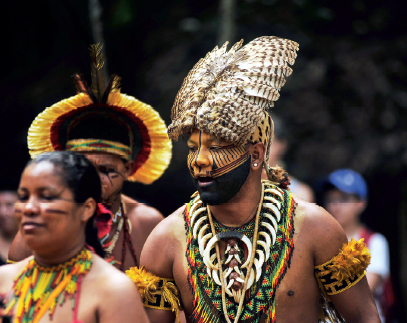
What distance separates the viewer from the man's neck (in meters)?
3.08

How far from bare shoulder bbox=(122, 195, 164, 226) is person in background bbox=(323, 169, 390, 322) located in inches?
51.1

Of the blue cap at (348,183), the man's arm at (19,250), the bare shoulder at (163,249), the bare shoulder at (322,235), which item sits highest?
the bare shoulder at (322,235)

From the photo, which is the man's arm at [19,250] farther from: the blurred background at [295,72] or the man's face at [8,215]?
the blurred background at [295,72]

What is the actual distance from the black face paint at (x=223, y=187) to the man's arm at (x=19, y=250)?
1.20 meters

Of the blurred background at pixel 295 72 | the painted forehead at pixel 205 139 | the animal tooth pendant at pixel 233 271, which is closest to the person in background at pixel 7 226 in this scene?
the painted forehead at pixel 205 139

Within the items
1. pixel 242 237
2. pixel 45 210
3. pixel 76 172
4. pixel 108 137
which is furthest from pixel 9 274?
pixel 108 137

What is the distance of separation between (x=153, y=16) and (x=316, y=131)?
2480 mm

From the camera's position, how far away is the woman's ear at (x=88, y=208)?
2.32 m

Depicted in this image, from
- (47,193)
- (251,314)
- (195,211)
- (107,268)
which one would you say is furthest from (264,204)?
(47,193)

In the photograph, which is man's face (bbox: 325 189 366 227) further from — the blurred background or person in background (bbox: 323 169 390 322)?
the blurred background

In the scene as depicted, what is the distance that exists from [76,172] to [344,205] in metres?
2.65

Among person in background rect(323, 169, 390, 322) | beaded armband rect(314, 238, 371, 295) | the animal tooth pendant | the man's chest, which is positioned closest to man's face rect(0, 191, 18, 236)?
the man's chest

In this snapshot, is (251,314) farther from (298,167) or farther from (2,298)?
(298,167)

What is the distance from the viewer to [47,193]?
220 cm
